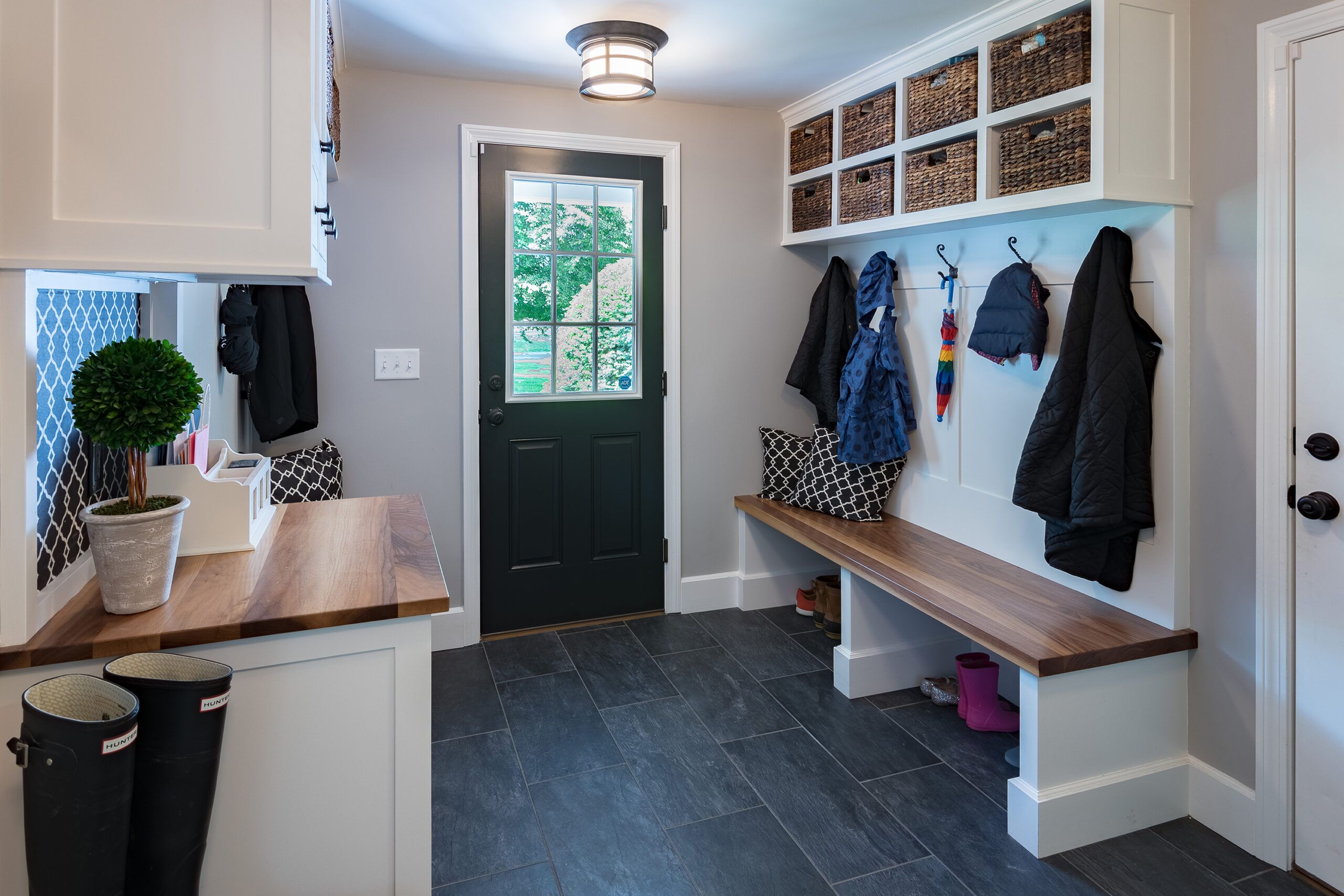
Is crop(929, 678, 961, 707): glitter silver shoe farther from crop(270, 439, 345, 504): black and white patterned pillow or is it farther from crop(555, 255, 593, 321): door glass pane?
crop(270, 439, 345, 504): black and white patterned pillow

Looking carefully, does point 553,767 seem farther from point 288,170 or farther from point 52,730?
point 288,170

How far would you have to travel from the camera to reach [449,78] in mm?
3262

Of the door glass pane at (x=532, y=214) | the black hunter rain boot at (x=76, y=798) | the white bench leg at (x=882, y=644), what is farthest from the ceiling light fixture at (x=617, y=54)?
the black hunter rain boot at (x=76, y=798)

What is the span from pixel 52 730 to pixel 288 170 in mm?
867

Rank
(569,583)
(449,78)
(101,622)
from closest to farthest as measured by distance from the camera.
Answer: (101,622), (449,78), (569,583)

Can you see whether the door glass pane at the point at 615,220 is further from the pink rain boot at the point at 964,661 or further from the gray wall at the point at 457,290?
the pink rain boot at the point at 964,661

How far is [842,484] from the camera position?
3.43 meters

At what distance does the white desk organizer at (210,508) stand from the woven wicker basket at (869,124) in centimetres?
243

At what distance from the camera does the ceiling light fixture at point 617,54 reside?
8.78 ft

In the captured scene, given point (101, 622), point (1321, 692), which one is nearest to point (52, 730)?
point (101, 622)

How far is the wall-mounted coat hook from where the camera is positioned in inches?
120

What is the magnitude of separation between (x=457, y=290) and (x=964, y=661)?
236cm

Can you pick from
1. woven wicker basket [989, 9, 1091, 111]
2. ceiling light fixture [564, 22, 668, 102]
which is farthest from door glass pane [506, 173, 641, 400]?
woven wicker basket [989, 9, 1091, 111]

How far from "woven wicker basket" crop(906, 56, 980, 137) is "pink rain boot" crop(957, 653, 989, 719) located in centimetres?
177
